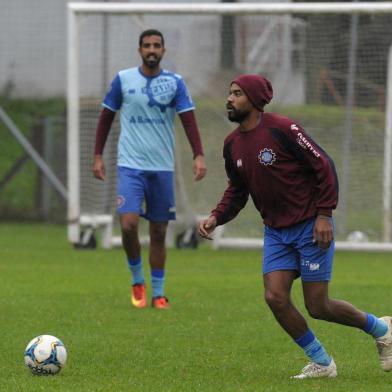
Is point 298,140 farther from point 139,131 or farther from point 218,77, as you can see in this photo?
point 218,77

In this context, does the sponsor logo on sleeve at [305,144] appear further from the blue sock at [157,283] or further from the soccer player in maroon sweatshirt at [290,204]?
the blue sock at [157,283]

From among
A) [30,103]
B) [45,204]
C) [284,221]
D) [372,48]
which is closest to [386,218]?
[372,48]

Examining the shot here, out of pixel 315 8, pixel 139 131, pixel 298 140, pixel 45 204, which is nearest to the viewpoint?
pixel 298 140

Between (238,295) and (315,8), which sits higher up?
(315,8)

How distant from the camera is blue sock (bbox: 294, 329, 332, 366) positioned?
24.2 ft

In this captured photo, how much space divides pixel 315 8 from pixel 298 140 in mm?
9705

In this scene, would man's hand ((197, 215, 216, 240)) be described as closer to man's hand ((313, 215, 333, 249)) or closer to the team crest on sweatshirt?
the team crest on sweatshirt

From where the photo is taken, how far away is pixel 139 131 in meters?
11.3

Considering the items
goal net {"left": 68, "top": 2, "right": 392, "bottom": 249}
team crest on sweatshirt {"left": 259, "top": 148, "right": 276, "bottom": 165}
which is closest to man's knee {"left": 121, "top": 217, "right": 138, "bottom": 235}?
team crest on sweatshirt {"left": 259, "top": 148, "right": 276, "bottom": 165}

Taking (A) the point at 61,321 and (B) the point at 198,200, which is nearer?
(A) the point at 61,321

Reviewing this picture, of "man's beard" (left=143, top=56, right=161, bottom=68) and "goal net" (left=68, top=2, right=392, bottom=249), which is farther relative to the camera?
"goal net" (left=68, top=2, right=392, bottom=249)

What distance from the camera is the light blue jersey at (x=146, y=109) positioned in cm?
1115

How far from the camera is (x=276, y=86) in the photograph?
57.4 feet

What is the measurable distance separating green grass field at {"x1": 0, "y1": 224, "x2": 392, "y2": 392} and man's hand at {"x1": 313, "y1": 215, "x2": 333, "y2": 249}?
2.70ft
